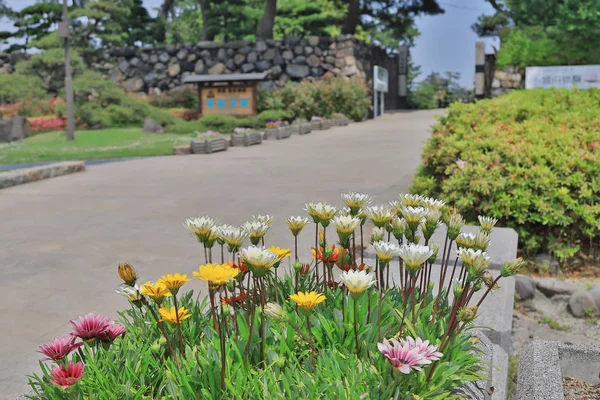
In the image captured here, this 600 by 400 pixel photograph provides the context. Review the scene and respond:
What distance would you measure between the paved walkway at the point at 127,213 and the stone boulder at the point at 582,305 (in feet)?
8.15

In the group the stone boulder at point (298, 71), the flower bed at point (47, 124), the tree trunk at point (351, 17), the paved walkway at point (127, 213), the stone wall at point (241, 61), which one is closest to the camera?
the paved walkway at point (127, 213)

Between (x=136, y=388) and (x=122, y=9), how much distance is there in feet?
85.4

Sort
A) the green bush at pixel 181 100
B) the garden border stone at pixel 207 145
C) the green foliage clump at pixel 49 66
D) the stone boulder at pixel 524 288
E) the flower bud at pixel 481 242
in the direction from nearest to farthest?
1. the flower bud at pixel 481 242
2. the stone boulder at pixel 524 288
3. the garden border stone at pixel 207 145
4. the green foliage clump at pixel 49 66
5. the green bush at pixel 181 100

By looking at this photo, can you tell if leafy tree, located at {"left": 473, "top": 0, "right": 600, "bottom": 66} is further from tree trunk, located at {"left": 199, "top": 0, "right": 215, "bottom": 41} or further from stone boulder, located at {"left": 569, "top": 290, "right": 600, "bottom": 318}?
tree trunk, located at {"left": 199, "top": 0, "right": 215, "bottom": 41}

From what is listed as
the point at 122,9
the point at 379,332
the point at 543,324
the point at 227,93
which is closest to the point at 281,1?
the point at 122,9

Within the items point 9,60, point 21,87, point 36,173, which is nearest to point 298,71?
point 21,87

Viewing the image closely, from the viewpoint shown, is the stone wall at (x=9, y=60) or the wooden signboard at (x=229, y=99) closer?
the wooden signboard at (x=229, y=99)

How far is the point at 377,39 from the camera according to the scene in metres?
42.5

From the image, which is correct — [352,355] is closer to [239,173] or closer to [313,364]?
[313,364]

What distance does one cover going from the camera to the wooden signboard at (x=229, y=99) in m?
21.9

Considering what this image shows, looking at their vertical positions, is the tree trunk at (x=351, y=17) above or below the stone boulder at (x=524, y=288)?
above

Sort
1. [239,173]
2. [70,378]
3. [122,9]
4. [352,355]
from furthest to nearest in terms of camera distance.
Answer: [122,9] → [239,173] → [352,355] → [70,378]

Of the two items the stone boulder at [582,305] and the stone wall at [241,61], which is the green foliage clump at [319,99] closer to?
the stone wall at [241,61]

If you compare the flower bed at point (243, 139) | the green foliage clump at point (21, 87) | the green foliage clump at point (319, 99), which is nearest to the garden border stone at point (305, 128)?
the flower bed at point (243, 139)
